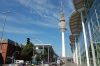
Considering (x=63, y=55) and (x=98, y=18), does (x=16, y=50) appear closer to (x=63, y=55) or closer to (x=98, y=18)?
(x=63, y=55)

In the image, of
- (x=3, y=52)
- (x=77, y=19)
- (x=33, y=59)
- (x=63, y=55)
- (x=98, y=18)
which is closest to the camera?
(x=98, y=18)

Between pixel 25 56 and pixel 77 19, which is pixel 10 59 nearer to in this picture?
pixel 25 56

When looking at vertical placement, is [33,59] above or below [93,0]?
below

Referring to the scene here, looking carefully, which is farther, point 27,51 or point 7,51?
point 27,51

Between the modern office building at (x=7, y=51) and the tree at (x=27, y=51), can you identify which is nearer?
the modern office building at (x=7, y=51)

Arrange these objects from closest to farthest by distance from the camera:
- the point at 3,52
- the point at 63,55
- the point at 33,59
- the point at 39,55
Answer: the point at 3,52 < the point at 33,59 < the point at 39,55 < the point at 63,55

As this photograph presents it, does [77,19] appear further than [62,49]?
No

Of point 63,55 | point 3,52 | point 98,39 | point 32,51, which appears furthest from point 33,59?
point 98,39

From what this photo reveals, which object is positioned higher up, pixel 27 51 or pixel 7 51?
pixel 27 51

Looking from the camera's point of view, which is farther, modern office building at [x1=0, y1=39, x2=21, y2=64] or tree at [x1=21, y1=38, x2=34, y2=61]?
tree at [x1=21, y1=38, x2=34, y2=61]

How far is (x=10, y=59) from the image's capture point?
104 meters

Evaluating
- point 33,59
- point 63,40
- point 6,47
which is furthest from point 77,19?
point 63,40

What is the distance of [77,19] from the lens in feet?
172

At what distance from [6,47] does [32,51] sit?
1851cm
